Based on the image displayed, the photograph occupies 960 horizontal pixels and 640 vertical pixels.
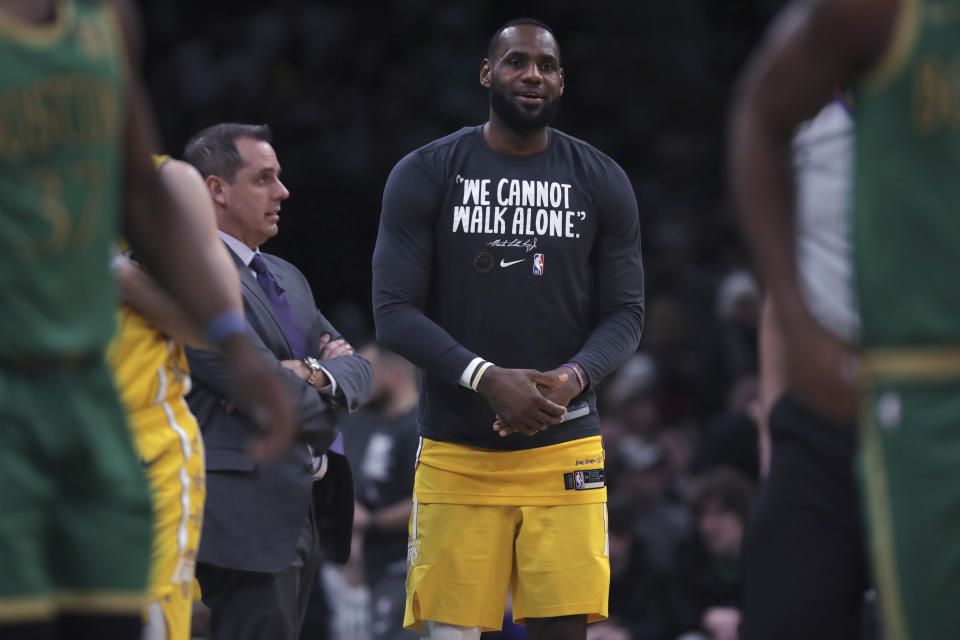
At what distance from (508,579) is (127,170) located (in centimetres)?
255

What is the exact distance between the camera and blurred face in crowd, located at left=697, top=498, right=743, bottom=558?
711cm

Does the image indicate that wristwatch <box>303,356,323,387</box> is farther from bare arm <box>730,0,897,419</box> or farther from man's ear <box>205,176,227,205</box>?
bare arm <box>730,0,897,419</box>

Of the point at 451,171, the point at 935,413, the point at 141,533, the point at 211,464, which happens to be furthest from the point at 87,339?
the point at 451,171

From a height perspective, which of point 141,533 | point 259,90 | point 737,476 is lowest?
point 141,533

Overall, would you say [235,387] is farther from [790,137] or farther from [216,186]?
[790,137]

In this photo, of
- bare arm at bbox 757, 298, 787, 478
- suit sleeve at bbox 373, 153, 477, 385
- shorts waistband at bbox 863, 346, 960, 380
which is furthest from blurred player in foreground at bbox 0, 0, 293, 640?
suit sleeve at bbox 373, 153, 477, 385

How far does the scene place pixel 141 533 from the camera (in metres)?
2.58

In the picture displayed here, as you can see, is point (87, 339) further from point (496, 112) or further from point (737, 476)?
point (737, 476)

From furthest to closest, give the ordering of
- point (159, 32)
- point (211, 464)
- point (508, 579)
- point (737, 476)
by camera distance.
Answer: point (159, 32) < point (737, 476) < point (508, 579) < point (211, 464)

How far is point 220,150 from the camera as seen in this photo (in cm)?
496

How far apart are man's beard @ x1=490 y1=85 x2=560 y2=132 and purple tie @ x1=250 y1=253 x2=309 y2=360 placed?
3.32 ft

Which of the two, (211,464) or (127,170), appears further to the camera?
(211,464)

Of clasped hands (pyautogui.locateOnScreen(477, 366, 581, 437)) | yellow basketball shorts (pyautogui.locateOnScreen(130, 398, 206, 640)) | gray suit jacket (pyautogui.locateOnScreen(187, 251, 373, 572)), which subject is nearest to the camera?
yellow basketball shorts (pyautogui.locateOnScreen(130, 398, 206, 640))

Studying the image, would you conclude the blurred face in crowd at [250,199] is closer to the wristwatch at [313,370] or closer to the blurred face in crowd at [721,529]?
the wristwatch at [313,370]
